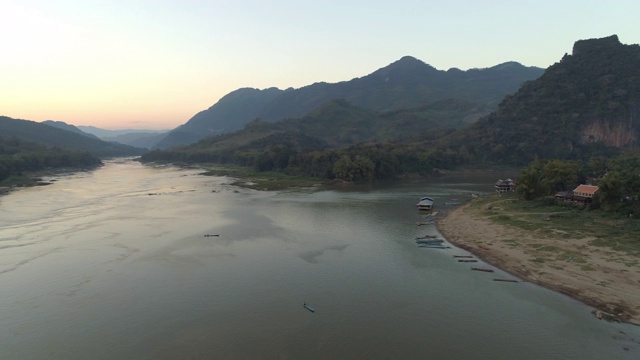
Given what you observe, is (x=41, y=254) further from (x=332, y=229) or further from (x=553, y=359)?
(x=553, y=359)

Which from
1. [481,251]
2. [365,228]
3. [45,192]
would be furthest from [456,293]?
[45,192]

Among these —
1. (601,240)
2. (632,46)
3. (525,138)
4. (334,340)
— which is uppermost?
(632,46)

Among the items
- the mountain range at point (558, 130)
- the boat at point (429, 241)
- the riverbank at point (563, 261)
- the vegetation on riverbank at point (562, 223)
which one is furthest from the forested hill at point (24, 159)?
the vegetation on riverbank at point (562, 223)

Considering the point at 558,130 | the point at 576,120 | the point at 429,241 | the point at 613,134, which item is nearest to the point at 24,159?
the point at 429,241

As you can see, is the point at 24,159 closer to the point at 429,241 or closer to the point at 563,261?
the point at 429,241

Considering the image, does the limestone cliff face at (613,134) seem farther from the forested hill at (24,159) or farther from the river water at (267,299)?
the forested hill at (24,159)

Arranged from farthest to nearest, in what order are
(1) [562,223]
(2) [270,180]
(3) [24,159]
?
(3) [24,159], (2) [270,180], (1) [562,223]
